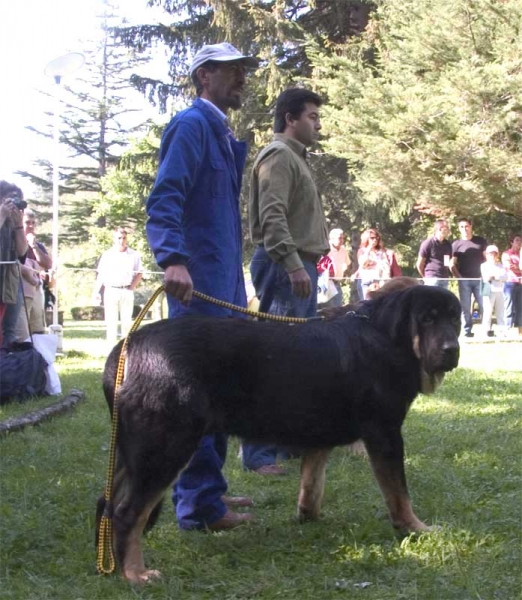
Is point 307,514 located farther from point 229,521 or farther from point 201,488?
point 201,488

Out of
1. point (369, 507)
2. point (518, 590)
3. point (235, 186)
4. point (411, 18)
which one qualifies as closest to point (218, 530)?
point (369, 507)

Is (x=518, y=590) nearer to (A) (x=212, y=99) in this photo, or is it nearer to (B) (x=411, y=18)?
(A) (x=212, y=99)

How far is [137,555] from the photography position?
3.31 meters

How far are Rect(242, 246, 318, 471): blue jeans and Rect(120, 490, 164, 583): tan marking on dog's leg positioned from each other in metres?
1.87

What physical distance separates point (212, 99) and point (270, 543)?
7.30 feet

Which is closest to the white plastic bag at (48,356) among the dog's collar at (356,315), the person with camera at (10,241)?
the person with camera at (10,241)

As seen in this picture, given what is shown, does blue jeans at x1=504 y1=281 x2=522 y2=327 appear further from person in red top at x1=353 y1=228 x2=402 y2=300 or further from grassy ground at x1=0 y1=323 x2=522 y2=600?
grassy ground at x1=0 y1=323 x2=522 y2=600

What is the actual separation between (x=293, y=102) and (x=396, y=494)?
8.93ft

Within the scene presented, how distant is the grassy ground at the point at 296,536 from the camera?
3.21m

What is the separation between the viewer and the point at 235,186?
13.7 feet

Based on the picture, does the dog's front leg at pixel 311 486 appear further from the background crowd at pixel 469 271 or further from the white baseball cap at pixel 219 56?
the background crowd at pixel 469 271

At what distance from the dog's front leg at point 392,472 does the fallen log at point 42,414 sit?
3.52 metres

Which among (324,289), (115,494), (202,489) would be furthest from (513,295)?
(115,494)

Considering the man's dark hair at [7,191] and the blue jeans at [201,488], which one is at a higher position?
the man's dark hair at [7,191]
